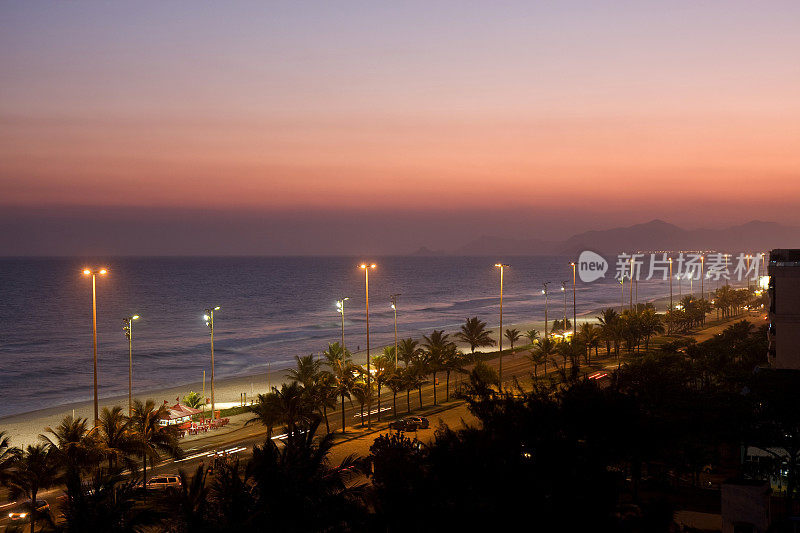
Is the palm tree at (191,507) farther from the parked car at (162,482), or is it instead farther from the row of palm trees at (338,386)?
the parked car at (162,482)

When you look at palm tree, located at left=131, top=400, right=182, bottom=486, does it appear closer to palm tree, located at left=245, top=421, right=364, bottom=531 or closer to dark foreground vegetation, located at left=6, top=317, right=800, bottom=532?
dark foreground vegetation, located at left=6, top=317, right=800, bottom=532

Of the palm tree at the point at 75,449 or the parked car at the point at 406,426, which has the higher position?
the palm tree at the point at 75,449

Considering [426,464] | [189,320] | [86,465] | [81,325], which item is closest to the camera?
[426,464]

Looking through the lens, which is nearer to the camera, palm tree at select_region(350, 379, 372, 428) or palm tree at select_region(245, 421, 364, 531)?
palm tree at select_region(245, 421, 364, 531)

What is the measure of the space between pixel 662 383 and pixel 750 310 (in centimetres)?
9615

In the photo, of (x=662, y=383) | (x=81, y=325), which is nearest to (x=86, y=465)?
(x=662, y=383)

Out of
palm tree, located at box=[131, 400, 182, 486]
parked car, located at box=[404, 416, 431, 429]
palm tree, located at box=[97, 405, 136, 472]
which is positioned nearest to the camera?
palm tree, located at box=[97, 405, 136, 472]

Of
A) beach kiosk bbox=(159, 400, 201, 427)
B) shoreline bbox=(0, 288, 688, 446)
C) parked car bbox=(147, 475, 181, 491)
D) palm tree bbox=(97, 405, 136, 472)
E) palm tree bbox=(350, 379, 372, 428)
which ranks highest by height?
palm tree bbox=(97, 405, 136, 472)

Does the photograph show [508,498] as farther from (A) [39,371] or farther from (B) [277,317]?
(B) [277,317]

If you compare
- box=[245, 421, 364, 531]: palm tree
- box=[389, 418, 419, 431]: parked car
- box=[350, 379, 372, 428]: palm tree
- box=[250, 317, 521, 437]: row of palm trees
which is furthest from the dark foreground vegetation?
box=[389, 418, 419, 431]: parked car

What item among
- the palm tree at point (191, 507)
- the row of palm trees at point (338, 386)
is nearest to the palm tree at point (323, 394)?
the row of palm trees at point (338, 386)

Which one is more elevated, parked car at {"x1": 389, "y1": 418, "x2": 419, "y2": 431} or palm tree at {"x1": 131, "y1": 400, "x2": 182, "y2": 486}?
palm tree at {"x1": 131, "y1": 400, "x2": 182, "y2": 486}

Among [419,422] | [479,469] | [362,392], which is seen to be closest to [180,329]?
[362,392]

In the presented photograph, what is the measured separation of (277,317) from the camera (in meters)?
140
